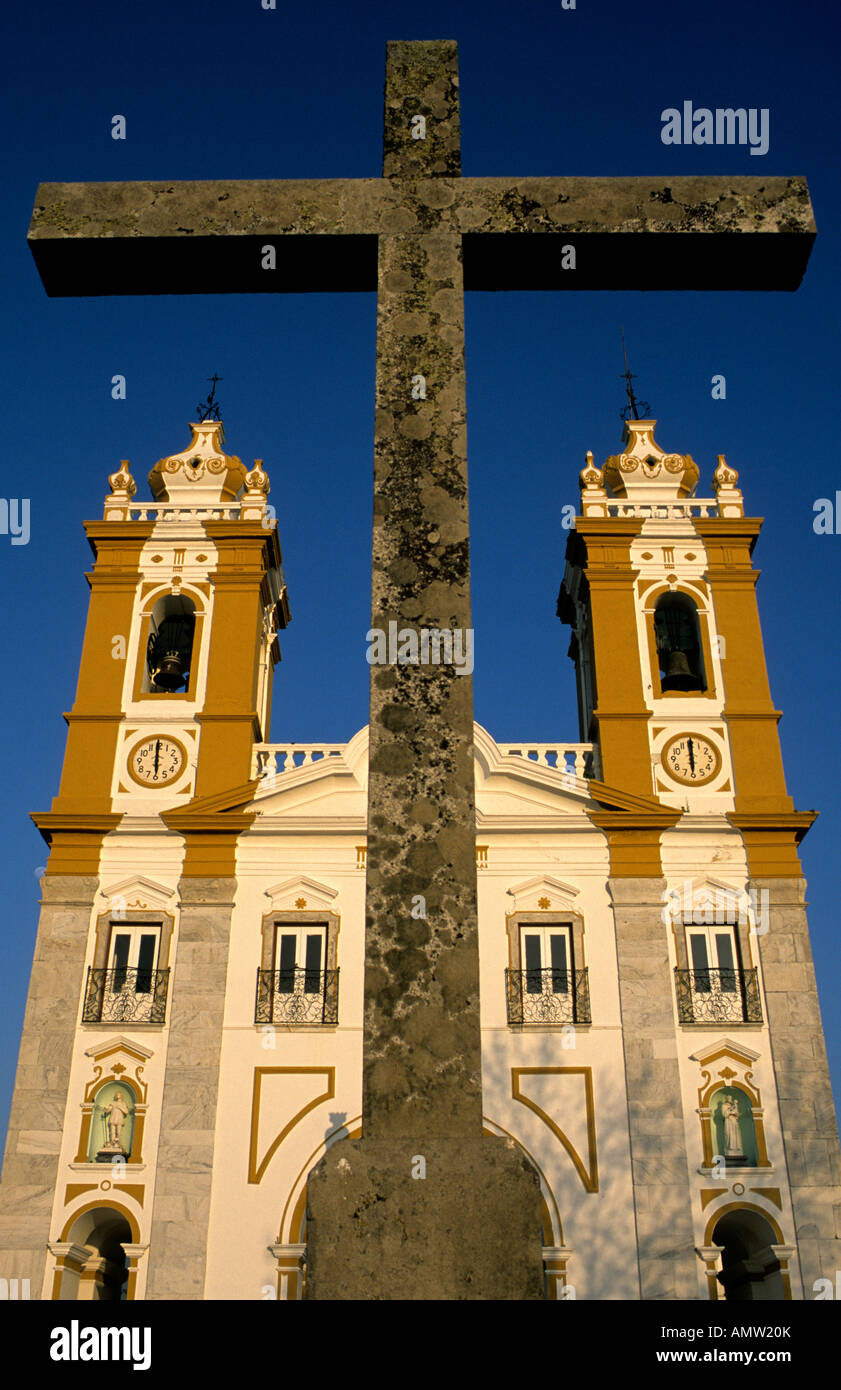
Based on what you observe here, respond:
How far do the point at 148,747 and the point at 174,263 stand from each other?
15060 millimetres

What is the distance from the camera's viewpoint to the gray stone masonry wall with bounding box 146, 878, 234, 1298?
51.3ft

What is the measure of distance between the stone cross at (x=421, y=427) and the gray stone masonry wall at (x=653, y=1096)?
1319cm

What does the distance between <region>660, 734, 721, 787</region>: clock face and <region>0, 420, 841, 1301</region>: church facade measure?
0.03 metres

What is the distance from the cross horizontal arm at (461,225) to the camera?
468 cm

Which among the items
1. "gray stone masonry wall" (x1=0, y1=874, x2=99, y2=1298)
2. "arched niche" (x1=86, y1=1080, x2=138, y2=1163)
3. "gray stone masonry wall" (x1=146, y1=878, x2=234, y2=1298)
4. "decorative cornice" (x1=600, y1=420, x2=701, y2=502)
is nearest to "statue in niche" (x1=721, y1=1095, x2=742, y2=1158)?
"gray stone masonry wall" (x1=146, y1=878, x2=234, y2=1298)

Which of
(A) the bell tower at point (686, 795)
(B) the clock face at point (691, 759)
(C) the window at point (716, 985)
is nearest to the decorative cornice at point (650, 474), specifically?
(A) the bell tower at point (686, 795)

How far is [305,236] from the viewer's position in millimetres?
4699

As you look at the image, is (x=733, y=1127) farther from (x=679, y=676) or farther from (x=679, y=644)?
(x=679, y=644)

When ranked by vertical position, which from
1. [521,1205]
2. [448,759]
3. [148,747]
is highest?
[148,747]

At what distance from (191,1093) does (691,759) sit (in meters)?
8.84

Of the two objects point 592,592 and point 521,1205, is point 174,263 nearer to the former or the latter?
point 521,1205
